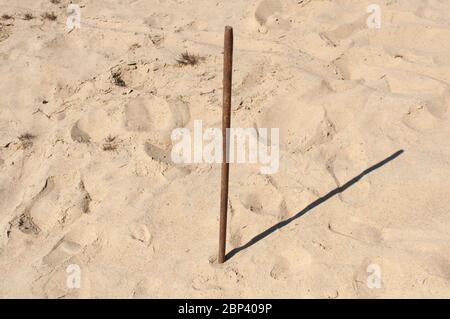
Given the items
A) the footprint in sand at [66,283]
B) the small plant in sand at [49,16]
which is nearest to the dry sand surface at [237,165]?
the footprint in sand at [66,283]

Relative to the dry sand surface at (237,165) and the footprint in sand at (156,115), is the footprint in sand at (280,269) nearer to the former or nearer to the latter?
the dry sand surface at (237,165)

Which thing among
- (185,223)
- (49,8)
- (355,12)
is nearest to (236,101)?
(185,223)

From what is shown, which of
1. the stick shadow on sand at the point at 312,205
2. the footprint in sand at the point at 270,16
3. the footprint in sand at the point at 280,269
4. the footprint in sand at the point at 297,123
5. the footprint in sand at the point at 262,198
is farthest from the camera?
the footprint in sand at the point at 270,16

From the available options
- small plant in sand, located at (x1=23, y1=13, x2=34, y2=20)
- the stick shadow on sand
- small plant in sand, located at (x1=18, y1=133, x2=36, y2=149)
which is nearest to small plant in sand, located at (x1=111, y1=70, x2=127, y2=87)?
small plant in sand, located at (x1=18, y1=133, x2=36, y2=149)

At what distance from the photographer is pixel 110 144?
351cm

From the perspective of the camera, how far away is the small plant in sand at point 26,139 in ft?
11.8

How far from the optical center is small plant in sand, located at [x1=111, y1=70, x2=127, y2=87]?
4.07m

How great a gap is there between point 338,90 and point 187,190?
1.38 metres

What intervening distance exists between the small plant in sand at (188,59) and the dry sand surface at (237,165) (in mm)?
50

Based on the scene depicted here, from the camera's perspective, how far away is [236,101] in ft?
12.2

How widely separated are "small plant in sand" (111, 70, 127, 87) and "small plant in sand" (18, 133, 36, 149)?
77 centimetres

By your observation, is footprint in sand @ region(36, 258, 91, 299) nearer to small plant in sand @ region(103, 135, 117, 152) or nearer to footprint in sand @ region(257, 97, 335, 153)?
small plant in sand @ region(103, 135, 117, 152)

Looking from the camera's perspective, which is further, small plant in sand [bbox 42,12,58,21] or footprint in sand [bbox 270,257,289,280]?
small plant in sand [bbox 42,12,58,21]
